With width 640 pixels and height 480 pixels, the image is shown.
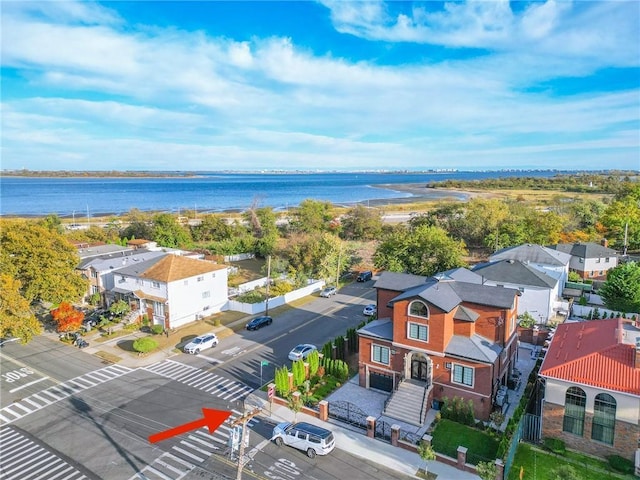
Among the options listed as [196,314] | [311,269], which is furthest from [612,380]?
[311,269]

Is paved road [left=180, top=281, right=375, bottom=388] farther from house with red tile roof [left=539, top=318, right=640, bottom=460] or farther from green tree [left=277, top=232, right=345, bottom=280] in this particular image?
house with red tile roof [left=539, top=318, right=640, bottom=460]

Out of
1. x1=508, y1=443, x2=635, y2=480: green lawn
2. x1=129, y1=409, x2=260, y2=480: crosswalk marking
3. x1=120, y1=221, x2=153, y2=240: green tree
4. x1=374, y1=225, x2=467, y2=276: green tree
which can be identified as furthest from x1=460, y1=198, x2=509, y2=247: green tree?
x1=129, y1=409, x2=260, y2=480: crosswalk marking

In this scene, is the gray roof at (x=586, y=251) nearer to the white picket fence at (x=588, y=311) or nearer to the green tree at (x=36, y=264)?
the white picket fence at (x=588, y=311)

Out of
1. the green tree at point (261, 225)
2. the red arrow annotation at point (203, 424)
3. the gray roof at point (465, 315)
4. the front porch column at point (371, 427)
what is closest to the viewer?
the front porch column at point (371, 427)

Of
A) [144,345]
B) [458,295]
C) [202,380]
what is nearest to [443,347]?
[458,295]

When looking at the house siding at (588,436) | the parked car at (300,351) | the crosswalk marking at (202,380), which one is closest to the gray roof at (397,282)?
the parked car at (300,351)

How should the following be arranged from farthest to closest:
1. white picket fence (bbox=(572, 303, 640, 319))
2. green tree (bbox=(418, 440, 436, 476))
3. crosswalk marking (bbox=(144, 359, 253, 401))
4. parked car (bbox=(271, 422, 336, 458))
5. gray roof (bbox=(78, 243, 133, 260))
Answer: gray roof (bbox=(78, 243, 133, 260)), white picket fence (bbox=(572, 303, 640, 319)), crosswalk marking (bbox=(144, 359, 253, 401)), parked car (bbox=(271, 422, 336, 458)), green tree (bbox=(418, 440, 436, 476))
